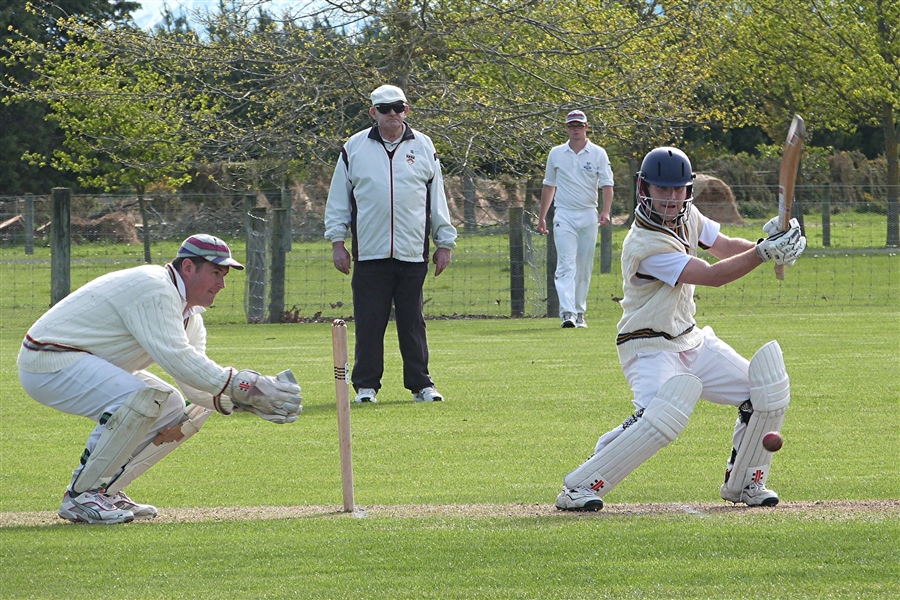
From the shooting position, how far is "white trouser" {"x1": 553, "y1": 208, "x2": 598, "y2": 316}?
15.8 meters

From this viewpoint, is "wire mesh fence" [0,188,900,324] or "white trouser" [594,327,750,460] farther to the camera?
"wire mesh fence" [0,188,900,324]

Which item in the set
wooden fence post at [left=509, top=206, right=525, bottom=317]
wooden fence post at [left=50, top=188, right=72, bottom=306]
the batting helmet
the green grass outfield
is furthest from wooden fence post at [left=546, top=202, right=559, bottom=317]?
the batting helmet

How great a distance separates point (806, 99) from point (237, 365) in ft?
87.2

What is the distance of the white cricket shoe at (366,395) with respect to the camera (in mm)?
10578

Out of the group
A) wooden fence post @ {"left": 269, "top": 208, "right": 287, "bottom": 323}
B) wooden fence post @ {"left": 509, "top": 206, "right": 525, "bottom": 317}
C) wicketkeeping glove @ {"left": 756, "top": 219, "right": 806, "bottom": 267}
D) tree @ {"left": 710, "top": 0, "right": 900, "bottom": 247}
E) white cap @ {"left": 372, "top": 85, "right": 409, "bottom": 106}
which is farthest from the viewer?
tree @ {"left": 710, "top": 0, "right": 900, "bottom": 247}

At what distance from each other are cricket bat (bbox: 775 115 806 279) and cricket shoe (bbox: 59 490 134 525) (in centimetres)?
336

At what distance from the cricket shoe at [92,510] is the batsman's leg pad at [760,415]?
9.78 ft

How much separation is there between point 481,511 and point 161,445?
168 centimetres

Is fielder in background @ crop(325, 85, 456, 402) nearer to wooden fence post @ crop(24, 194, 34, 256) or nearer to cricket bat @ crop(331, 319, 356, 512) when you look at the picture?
cricket bat @ crop(331, 319, 356, 512)

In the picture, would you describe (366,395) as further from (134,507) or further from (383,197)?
(134,507)

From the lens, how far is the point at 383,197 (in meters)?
10.5

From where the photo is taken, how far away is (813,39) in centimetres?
3494

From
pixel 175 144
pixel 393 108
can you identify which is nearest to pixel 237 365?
pixel 393 108

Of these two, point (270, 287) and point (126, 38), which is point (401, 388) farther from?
point (126, 38)
